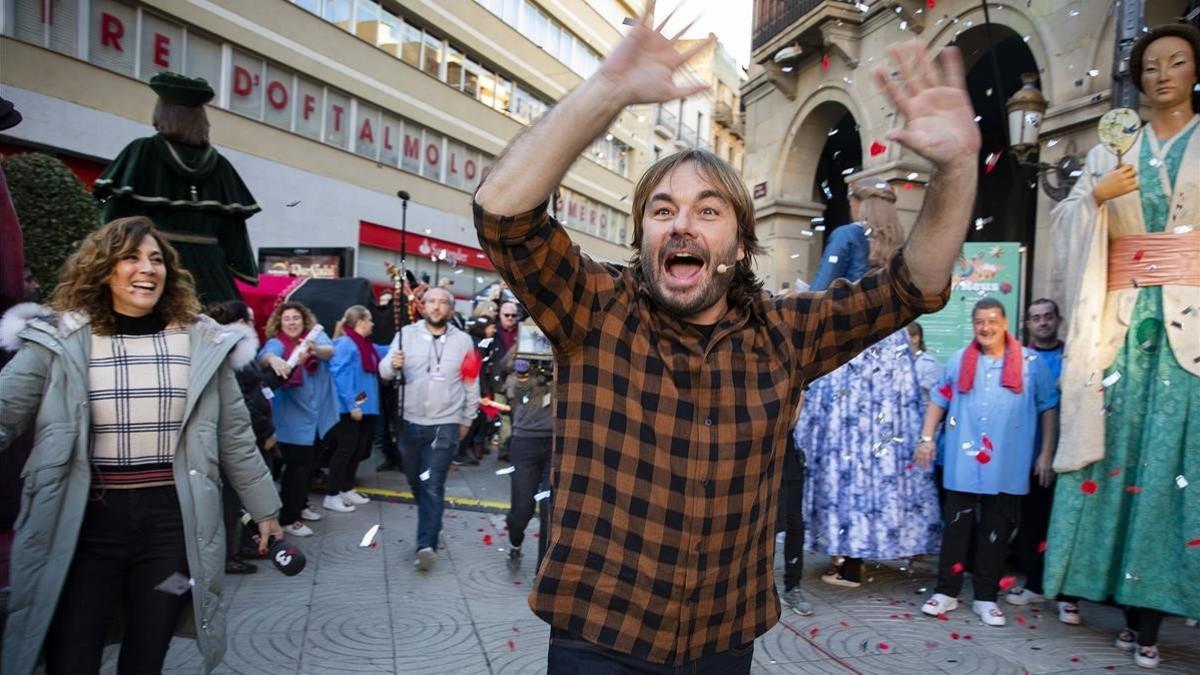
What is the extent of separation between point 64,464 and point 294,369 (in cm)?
408

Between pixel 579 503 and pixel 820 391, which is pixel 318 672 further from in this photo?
pixel 820 391

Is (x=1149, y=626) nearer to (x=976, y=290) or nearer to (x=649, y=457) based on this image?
(x=649, y=457)

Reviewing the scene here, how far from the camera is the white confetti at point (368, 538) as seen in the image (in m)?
6.49

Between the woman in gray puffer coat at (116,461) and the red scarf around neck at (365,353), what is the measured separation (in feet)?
17.1

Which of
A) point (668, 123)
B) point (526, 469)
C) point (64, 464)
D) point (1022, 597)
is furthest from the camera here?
point (668, 123)

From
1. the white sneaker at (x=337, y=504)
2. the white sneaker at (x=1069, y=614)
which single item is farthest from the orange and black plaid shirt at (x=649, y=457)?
the white sneaker at (x=337, y=504)

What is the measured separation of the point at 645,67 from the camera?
1.69 m

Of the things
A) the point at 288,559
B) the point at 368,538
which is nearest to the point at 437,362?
the point at 368,538

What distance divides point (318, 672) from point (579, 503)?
2.86 m

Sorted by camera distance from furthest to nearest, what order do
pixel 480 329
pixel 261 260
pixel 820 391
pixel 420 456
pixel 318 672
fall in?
pixel 261 260
pixel 480 329
pixel 420 456
pixel 820 391
pixel 318 672

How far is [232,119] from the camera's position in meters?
17.7

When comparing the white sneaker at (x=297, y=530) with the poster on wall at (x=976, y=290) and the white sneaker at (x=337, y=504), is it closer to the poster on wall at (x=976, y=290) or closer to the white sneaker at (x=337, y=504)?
the white sneaker at (x=337, y=504)

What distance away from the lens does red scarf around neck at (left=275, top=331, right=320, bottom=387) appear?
6.89 meters

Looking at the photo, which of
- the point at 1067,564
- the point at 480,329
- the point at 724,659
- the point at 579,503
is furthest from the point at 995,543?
the point at 480,329
